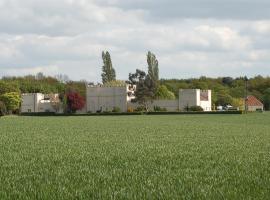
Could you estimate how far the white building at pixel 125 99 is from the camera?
400ft

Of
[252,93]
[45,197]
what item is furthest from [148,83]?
[45,197]

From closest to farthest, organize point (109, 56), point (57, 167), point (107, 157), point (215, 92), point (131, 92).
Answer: point (57, 167) < point (107, 157) < point (131, 92) < point (109, 56) < point (215, 92)

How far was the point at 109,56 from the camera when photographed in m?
138

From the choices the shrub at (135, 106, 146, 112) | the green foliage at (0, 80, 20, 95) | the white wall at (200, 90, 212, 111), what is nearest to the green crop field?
the shrub at (135, 106, 146, 112)

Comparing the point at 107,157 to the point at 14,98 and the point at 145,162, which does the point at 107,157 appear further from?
the point at 14,98

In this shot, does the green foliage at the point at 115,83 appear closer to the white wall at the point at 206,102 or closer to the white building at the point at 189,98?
the white building at the point at 189,98

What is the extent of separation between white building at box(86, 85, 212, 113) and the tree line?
3.08m

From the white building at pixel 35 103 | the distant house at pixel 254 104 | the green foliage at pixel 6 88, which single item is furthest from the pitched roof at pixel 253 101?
the green foliage at pixel 6 88

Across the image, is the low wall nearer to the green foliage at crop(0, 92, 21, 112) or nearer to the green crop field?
the green foliage at crop(0, 92, 21, 112)

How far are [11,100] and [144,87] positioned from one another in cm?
2762

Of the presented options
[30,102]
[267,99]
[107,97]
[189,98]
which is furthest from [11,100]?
[267,99]

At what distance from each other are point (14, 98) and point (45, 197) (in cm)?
11550

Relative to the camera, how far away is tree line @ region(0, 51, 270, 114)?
119 meters

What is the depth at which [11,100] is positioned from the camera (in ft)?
401
